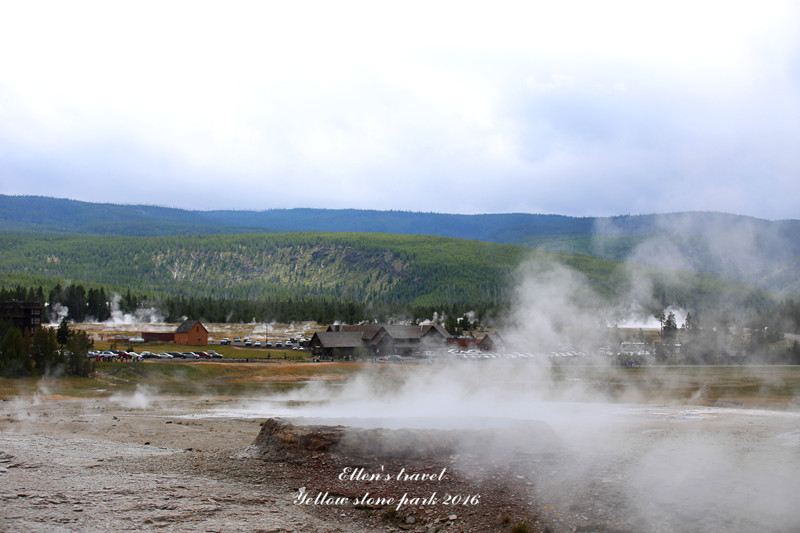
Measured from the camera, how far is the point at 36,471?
76.6 feet

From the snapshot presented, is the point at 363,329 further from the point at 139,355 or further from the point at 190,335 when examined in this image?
the point at 139,355

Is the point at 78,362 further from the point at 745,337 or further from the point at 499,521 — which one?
the point at 745,337

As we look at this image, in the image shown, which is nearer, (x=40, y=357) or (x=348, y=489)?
(x=348, y=489)

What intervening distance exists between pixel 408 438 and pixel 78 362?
149 ft

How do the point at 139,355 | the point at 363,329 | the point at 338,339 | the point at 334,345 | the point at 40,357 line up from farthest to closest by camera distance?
the point at 363,329 < the point at 338,339 < the point at 334,345 < the point at 139,355 < the point at 40,357

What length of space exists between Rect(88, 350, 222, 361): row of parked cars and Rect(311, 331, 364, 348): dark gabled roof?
1445 centimetres

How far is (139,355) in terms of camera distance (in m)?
83.3

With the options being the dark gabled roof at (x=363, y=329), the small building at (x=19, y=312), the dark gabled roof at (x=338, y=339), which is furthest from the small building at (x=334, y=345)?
the small building at (x=19, y=312)

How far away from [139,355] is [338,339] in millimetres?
27917

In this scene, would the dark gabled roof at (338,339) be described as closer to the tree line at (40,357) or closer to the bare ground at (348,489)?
the tree line at (40,357)

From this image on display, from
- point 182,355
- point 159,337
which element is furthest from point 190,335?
point 182,355

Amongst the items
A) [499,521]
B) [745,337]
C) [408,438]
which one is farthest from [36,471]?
[745,337]

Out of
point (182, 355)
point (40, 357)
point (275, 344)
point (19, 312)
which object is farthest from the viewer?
point (275, 344)

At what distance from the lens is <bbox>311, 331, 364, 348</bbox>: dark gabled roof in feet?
320
